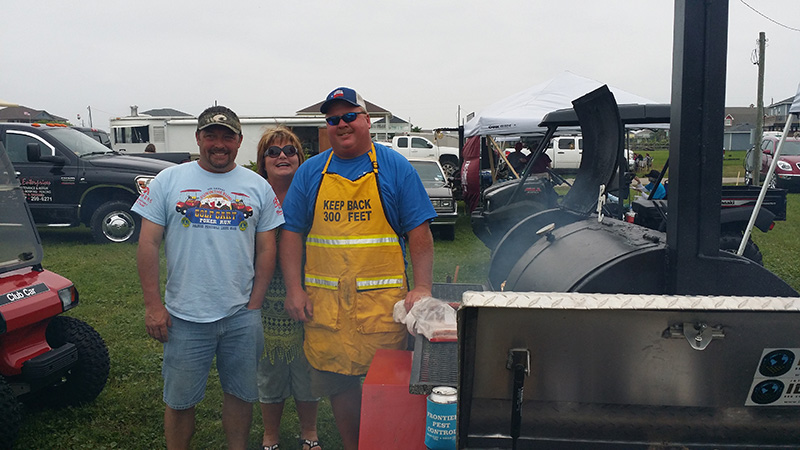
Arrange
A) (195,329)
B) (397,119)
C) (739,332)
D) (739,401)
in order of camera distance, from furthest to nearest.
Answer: (397,119)
(195,329)
(739,401)
(739,332)

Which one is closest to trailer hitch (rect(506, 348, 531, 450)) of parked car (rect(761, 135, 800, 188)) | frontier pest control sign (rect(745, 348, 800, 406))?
frontier pest control sign (rect(745, 348, 800, 406))

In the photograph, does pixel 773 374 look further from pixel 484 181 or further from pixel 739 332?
pixel 484 181

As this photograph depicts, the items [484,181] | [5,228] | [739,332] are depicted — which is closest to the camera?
[739,332]

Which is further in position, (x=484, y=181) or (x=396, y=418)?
(x=484, y=181)

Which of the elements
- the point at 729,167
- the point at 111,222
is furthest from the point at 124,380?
the point at 729,167

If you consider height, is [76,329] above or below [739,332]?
below

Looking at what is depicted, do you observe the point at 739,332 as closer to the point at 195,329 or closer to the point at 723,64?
the point at 723,64

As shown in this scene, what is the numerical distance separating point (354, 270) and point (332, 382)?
2.23 feet

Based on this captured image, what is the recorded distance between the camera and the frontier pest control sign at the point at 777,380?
179cm

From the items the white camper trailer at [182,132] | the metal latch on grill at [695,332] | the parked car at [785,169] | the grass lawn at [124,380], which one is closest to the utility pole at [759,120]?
the parked car at [785,169]

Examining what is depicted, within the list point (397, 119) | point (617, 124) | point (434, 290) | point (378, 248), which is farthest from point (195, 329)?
point (397, 119)

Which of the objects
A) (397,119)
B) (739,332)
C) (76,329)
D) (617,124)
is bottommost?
(76,329)

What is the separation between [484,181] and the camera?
1600 cm

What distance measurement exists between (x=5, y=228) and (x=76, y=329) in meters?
0.82
